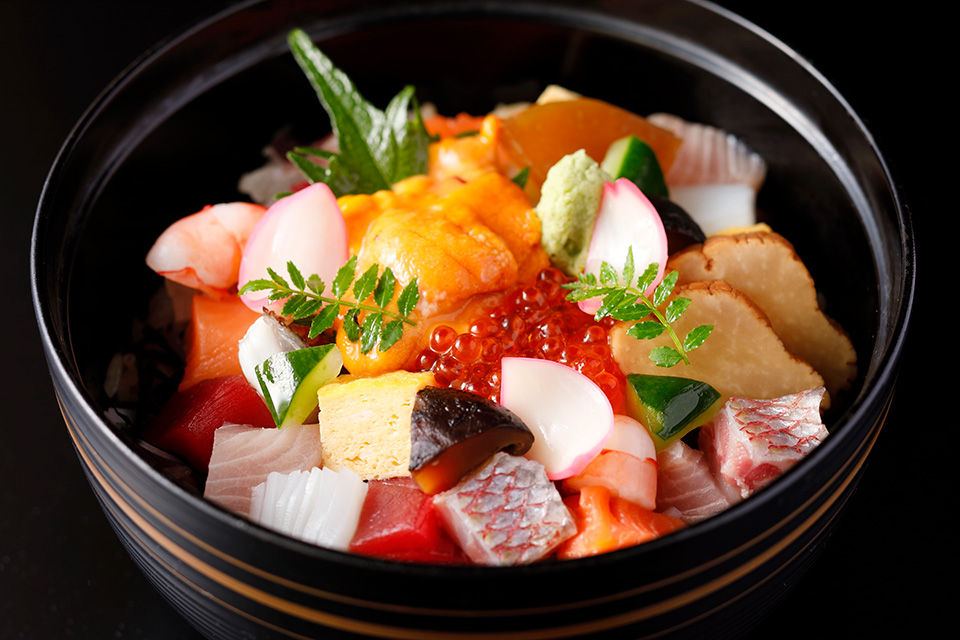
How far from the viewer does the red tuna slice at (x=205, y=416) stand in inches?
57.3

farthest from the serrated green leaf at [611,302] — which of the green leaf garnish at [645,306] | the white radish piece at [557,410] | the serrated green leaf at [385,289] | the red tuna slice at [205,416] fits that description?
the red tuna slice at [205,416]

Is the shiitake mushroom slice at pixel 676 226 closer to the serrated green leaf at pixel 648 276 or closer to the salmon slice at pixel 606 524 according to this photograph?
the serrated green leaf at pixel 648 276

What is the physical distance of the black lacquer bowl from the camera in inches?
40.9

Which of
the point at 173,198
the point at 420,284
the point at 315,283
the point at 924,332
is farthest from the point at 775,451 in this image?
the point at 173,198

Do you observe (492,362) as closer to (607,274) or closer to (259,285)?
(607,274)

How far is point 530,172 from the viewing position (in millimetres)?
1805

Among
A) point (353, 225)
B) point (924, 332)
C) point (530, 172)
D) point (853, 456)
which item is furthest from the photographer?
point (924, 332)

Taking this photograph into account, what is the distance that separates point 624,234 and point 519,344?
274 millimetres

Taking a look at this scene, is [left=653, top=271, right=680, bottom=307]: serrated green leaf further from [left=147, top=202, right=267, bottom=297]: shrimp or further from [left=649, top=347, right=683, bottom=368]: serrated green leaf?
[left=147, top=202, right=267, bottom=297]: shrimp

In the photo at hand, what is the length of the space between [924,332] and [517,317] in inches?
46.4

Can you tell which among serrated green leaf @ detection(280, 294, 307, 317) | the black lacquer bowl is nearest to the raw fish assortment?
serrated green leaf @ detection(280, 294, 307, 317)

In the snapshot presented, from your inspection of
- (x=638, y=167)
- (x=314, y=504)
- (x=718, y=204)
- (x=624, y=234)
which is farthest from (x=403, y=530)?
(x=718, y=204)

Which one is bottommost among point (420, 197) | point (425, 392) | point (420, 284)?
point (425, 392)

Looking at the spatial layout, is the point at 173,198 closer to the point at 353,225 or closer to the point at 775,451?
the point at 353,225
